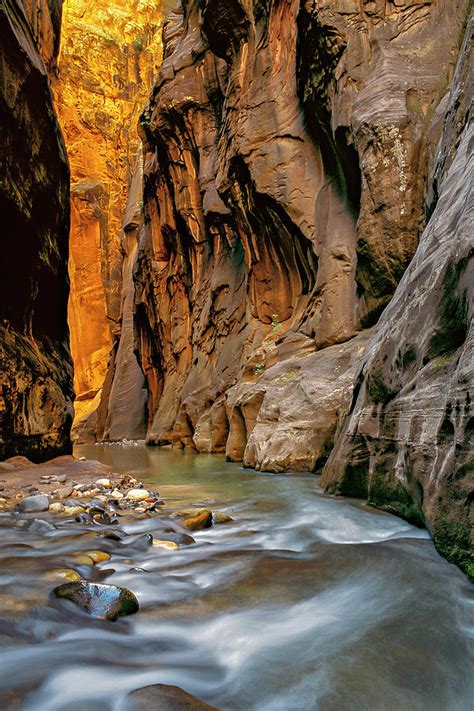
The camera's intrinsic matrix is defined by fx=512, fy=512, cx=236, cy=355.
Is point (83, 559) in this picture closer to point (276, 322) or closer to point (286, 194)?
point (286, 194)

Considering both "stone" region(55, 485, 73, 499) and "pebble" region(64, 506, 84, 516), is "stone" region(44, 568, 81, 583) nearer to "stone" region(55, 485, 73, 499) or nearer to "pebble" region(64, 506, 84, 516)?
"pebble" region(64, 506, 84, 516)

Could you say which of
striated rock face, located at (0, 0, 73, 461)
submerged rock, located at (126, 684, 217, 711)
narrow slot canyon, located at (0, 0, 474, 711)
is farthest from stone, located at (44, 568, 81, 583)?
striated rock face, located at (0, 0, 73, 461)

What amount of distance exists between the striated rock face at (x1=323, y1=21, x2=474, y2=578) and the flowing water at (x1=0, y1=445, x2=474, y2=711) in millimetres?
339

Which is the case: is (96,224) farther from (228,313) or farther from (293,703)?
(293,703)

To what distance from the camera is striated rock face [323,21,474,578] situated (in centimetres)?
279

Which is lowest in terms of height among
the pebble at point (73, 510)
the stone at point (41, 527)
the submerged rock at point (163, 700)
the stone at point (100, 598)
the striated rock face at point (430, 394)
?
the pebble at point (73, 510)

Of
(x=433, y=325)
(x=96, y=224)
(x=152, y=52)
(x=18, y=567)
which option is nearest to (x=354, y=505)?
(x=433, y=325)

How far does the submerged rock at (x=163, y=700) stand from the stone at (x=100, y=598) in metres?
0.73

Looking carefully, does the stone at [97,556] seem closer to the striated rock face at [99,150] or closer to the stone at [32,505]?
the stone at [32,505]

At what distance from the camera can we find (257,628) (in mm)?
2137

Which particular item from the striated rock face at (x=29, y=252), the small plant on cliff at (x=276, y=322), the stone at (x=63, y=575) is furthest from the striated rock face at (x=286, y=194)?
the stone at (x=63, y=575)

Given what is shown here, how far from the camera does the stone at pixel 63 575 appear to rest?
2.65m

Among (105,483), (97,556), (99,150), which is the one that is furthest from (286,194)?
(99,150)

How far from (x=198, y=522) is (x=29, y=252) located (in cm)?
825
